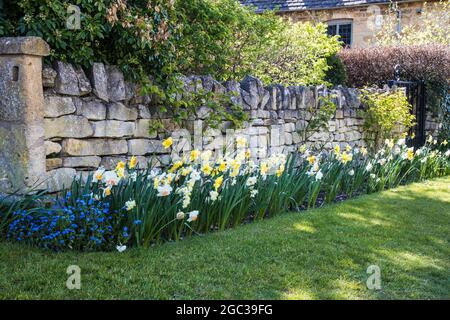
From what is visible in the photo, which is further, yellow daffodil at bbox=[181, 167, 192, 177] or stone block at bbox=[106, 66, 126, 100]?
stone block at bbox=[106, 66, 126, 100]

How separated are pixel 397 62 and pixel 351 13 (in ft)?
22.7

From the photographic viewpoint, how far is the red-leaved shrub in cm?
1241

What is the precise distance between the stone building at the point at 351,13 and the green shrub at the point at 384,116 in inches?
352

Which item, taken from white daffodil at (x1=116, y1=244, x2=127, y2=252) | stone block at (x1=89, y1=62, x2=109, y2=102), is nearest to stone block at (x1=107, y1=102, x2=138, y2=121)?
stone block at (x1=89, y1=62, x2=109, y2=102)

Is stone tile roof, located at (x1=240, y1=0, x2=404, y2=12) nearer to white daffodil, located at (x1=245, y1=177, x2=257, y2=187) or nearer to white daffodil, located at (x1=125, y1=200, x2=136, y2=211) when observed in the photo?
white daffodil, located at (x1=245, y1=177, x2=257, y2=187)

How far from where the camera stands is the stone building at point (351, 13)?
18.2 meters

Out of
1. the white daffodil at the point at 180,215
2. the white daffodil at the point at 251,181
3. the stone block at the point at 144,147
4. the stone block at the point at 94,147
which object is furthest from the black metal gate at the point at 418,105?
the white daffodil at the point at 180,215

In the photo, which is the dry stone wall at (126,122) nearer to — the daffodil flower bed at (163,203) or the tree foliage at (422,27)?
the daffodil flower bed at (163,203)

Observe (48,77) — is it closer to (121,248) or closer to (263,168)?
(121,248)

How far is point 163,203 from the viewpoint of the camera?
16.3 ft

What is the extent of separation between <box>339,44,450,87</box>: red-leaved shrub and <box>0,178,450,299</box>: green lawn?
7.36m

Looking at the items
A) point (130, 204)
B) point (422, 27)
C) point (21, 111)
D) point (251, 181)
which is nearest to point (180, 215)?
point (130, 204)

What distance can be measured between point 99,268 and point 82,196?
995 millimetres

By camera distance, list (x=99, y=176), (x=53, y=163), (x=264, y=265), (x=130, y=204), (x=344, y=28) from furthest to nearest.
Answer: (x=344, y=28) < (x=53, y=163) < (x=99, y=176) < (x=130, y=204) < (x=264, y=265)
